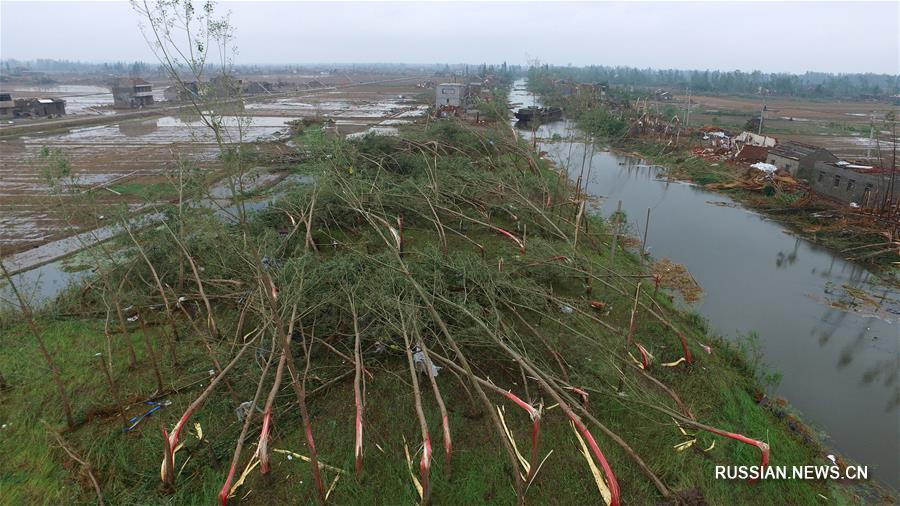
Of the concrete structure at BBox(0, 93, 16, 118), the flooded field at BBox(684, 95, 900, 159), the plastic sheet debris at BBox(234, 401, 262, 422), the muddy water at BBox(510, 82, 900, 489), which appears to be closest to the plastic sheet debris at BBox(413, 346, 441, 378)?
the plastic sheet debris at BBox(234, 401, 262, 422)

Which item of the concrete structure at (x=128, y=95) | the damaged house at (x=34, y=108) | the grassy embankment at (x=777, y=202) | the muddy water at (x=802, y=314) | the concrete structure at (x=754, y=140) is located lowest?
the muddy water at (x=802, y=314)

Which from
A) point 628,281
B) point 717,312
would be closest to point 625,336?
point 628,281

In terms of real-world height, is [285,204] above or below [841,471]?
above

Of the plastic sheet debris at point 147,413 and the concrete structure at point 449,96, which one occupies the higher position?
the concrete structure at point 449,96

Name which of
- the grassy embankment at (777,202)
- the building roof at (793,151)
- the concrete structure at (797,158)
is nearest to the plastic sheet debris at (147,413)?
the grassy embankment at (777,202)

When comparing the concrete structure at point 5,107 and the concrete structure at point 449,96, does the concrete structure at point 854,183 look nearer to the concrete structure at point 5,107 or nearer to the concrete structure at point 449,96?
the concrete structure at point 449,96

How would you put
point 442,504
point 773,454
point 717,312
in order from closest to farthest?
point 442,504
point 773,454
point 717,312

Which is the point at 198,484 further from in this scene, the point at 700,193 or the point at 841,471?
the point at 700,193
